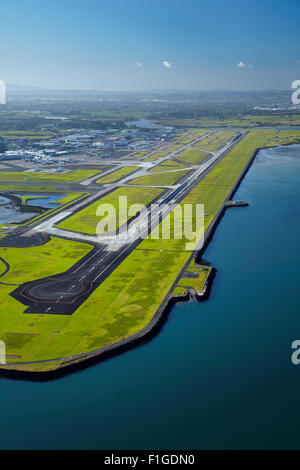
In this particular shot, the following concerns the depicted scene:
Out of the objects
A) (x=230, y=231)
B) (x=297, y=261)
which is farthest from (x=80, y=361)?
(x=230, y=231)

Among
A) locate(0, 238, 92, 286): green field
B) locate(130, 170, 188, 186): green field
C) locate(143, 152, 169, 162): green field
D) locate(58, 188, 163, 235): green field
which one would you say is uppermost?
locate(143, 152, 169, 162): green field

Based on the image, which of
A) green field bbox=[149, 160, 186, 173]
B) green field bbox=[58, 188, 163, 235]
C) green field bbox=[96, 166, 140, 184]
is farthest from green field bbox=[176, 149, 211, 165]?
green field bbox=[58, 188, 163, 235]

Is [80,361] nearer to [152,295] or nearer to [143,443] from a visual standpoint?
[143,443]

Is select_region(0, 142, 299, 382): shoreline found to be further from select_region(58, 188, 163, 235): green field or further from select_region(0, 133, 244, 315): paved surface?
select_region(58, 188, 163, 235): green field

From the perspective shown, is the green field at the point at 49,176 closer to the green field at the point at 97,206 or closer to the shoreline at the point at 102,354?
the green field at the point at 97,206

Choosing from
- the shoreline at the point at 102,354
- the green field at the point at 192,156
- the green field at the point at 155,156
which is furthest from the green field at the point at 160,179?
the shoreline at the point at 102,354

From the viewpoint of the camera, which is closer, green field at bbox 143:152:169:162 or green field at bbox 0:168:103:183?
green field at bbox 0:168:103:183

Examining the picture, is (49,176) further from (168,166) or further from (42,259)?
(42,259)

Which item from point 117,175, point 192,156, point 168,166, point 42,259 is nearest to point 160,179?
point 117,175

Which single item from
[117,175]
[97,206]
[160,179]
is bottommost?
[97,206]
